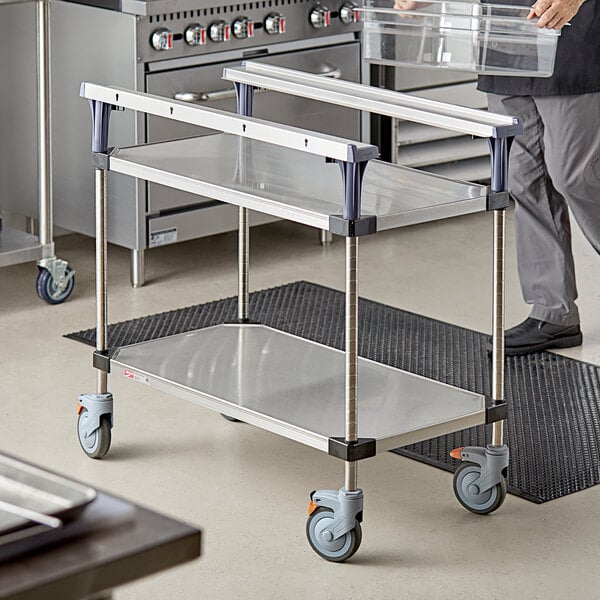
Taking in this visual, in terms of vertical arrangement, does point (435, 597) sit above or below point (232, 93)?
below

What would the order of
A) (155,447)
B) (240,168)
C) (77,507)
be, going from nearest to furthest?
1. (77,507)
2. (240,168)
3. (155,447)

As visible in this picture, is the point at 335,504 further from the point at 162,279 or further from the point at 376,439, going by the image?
the point at 162,279

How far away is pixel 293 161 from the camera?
109 inches

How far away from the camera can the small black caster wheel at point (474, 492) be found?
2.54 metres

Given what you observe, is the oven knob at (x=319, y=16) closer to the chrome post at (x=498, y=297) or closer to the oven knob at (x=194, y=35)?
the oven knob at (x=194, y=35)

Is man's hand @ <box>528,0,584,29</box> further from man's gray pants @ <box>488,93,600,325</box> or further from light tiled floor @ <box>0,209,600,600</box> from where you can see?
light tiled floor @ <box>0,209,600,600</box>

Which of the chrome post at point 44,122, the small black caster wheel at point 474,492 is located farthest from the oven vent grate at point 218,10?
the small black caster wheel at point 474,492

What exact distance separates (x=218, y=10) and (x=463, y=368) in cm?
134

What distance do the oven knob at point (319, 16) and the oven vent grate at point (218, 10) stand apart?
0.05m

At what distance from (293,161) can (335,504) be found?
2.55 feet

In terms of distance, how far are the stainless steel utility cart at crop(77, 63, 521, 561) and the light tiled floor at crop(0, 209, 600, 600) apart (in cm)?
8

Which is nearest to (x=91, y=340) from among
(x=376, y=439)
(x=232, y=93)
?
(x=232, y=93)

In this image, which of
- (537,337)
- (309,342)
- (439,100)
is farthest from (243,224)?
(439,100)

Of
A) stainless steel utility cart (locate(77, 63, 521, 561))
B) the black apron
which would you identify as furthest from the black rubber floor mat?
the black apron
